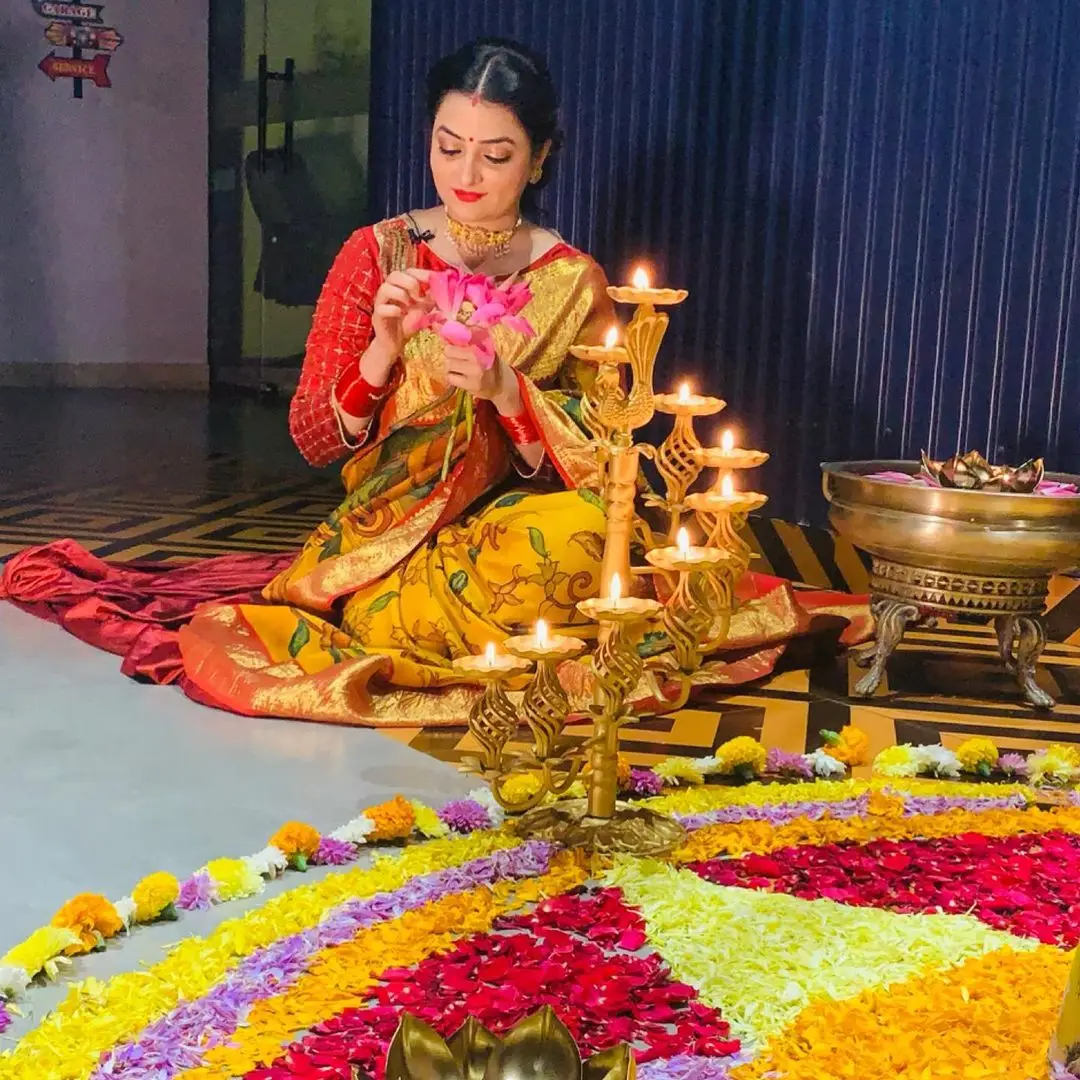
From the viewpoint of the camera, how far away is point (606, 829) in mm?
2111

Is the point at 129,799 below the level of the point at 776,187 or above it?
below

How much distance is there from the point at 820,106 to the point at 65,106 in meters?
7.25

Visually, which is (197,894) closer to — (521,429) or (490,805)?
(490,805)

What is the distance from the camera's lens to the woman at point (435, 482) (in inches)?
116

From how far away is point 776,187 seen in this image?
4086mm

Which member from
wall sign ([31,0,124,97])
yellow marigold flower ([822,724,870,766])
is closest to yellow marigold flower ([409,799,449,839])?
yellow marigold flower ([822,724,870,766])

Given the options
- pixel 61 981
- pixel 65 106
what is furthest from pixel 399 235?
pixel 65 106

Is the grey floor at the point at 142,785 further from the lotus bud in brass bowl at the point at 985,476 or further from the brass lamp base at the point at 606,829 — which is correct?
the lotus bud in brass bowl at the point at 985,476

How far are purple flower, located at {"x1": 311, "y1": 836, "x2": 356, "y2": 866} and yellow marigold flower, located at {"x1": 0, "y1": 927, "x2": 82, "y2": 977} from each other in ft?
1.35

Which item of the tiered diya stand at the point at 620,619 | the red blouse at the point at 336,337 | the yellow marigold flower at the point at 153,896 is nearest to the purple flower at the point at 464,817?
the tiered diya stand at the point at 620,619

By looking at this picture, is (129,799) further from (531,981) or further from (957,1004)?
(957,1004)

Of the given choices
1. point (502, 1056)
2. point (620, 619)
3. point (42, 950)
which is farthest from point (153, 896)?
point (502, 1056)

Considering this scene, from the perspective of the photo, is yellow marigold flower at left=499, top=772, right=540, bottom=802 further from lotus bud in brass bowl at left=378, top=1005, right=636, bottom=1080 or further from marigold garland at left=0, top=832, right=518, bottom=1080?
lotus bud in brass bowl at left=378, top=1005, right=636, bottom=1080

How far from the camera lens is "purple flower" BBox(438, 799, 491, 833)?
2250mm
